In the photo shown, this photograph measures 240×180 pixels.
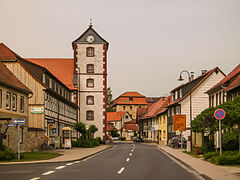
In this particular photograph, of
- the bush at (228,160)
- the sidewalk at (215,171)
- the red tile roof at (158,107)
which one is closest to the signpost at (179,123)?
the sidewalk at (215,171)

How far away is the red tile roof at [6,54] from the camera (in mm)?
37531

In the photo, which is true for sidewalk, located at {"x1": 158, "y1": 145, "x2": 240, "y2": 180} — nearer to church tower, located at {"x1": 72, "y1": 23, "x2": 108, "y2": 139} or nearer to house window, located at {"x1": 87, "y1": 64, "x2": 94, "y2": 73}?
church tower, located at {"x1": 72, "y1": 23, "x2": 108, "y2": 139}

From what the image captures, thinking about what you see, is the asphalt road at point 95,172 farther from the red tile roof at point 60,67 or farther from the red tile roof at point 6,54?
the red tile roof at point 60,67

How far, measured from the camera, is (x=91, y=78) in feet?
218

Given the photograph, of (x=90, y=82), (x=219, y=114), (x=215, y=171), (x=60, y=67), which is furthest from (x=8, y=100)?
(x=60, y=67)

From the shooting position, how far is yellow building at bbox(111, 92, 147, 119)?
14562 centimetres

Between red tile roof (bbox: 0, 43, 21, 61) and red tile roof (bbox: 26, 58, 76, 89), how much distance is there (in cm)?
2790

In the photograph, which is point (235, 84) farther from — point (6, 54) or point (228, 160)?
point (6, 54)

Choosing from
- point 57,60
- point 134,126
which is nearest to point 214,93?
point 57,60

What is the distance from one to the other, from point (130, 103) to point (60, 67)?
78086 mm

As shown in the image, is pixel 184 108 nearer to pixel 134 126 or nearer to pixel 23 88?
pixel 23 88

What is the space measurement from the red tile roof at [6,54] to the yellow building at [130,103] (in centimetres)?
10763

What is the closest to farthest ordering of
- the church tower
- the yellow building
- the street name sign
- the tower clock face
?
the street name sign → the church tower → the tower clock face → the yellow building

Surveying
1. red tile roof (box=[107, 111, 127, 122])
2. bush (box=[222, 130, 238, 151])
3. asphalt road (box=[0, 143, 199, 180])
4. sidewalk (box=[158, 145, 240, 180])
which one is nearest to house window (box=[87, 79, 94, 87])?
sidewalk (box=[158, 145, 240, 180])
